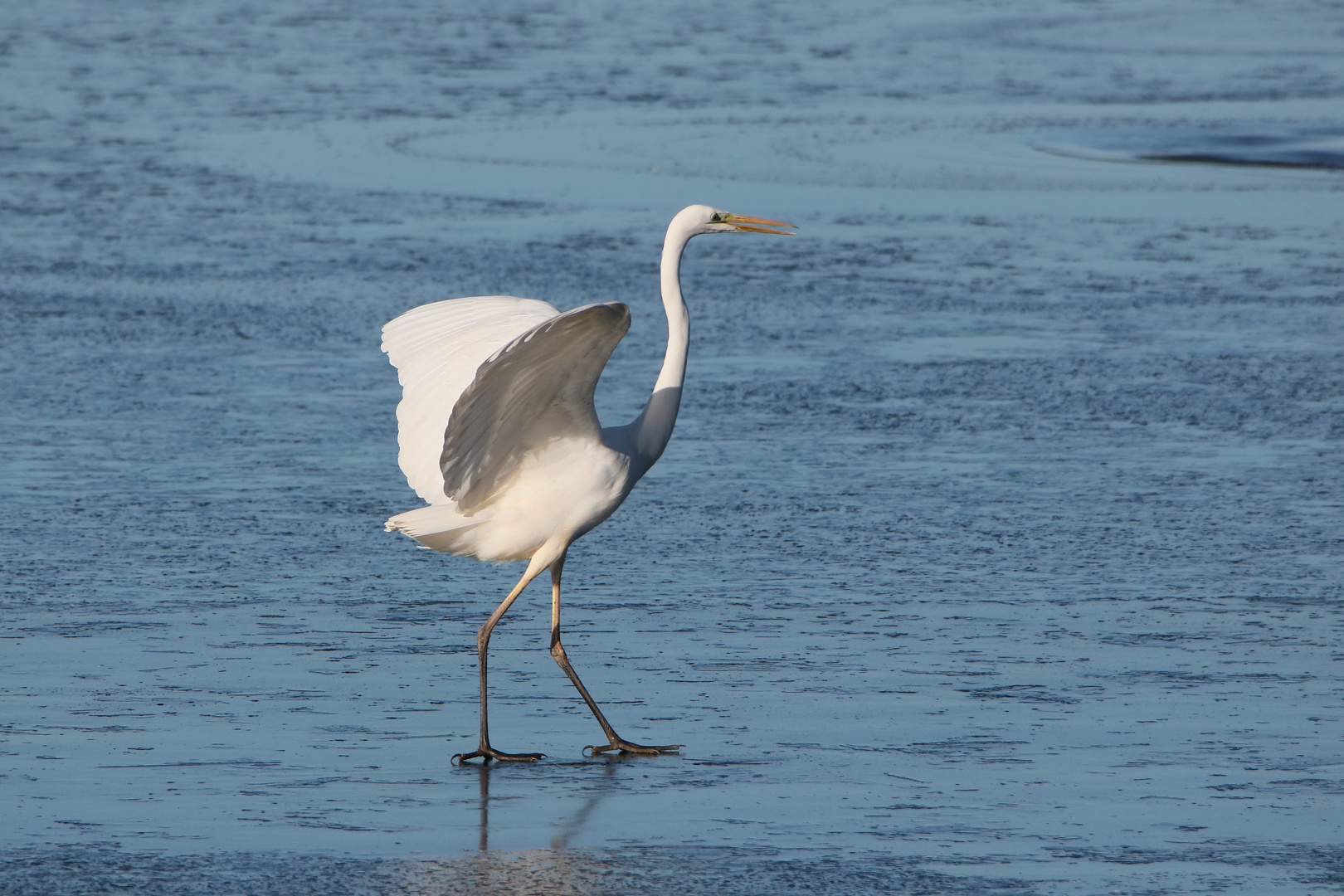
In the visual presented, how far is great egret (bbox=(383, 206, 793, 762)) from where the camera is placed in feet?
20.8

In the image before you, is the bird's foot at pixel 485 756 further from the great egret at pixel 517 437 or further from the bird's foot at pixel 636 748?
the bird's foot at pixel 636 748

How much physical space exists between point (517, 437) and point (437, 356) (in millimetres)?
696

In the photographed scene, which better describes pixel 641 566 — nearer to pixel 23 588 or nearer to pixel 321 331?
pixel 23 588

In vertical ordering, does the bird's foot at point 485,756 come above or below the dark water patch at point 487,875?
below

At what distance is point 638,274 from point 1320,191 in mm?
5934

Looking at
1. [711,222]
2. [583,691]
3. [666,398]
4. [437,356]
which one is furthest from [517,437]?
[711,222]

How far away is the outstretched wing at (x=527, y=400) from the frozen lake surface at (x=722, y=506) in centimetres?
81

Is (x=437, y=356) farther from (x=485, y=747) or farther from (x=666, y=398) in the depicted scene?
(x=485, y=747)

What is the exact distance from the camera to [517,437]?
6.61m

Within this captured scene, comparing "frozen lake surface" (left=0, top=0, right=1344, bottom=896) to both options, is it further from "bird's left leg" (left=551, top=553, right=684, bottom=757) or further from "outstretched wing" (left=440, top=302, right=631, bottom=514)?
"outstretched wing" (left=440, top=302, right=631, bottom=514)

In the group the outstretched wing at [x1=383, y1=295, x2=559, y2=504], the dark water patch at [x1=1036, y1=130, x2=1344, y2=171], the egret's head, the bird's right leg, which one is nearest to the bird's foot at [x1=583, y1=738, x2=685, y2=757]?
the bird's right leg

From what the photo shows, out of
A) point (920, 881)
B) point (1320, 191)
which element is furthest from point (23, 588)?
point (1320, 191)

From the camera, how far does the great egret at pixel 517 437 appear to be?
6348 millimetres

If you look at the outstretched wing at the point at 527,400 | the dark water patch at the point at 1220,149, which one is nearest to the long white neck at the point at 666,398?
the outstretched wing at the point at 527,400
